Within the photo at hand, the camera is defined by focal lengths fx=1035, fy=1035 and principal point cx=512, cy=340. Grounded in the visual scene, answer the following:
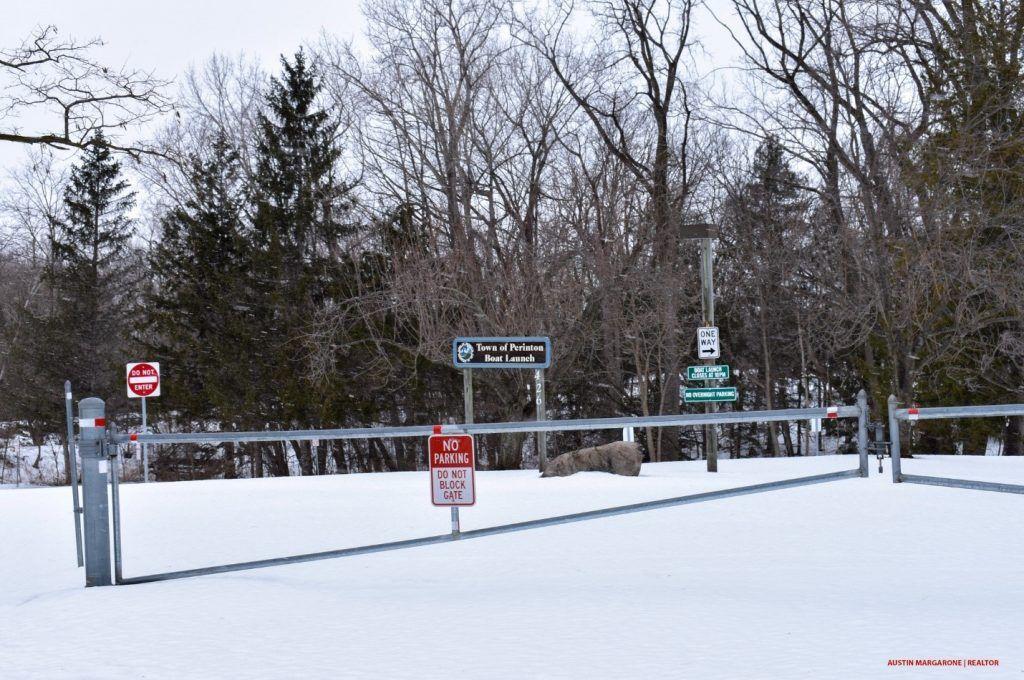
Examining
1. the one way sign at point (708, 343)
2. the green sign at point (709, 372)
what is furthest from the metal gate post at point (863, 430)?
the one way sign at point (708, 343)

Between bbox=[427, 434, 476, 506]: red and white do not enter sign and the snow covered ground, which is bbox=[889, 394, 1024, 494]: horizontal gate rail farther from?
bbox=[427, 434, 476, 506]: red and white do not enter sign

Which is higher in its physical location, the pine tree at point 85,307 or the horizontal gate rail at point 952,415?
the pine tree at point 85,307

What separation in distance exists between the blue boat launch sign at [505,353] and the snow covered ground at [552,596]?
456 cm

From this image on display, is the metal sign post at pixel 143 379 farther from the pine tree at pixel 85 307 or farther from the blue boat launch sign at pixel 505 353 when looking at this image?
the pine tree at pixel 85 307

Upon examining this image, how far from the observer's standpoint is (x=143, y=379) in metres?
20.9

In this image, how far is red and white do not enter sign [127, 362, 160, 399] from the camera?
2072 cm

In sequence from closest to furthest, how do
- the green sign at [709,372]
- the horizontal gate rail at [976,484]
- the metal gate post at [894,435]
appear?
the horizontal gate rail at [976,484] → the metal gate post at [894,435] → the green sign at [709,372]

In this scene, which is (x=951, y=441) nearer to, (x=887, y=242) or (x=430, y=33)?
(x=887, y=242)

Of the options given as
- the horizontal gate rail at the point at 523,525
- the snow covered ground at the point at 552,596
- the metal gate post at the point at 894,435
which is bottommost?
the snow covered ground at the point at 552,596

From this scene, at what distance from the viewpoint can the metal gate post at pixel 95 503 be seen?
7.30 meters

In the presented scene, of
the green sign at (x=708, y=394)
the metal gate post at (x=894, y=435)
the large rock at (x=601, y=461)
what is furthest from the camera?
the green sign at (x=708, y=394)

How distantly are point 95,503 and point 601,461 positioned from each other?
10147 mm

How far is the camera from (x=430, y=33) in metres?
26.9

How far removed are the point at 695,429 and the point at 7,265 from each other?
34.7 metres
